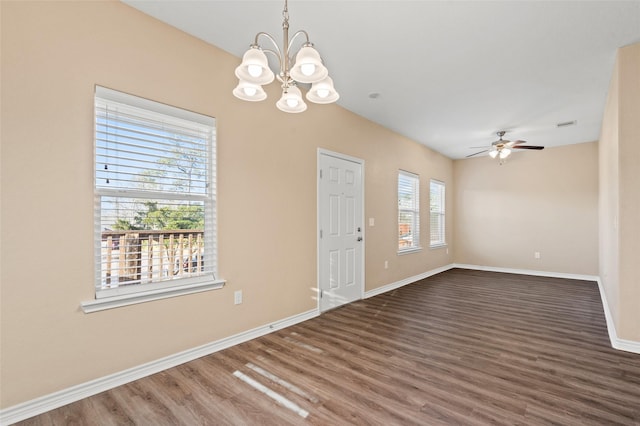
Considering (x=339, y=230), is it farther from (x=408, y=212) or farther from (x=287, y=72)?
(x=287, y=72)

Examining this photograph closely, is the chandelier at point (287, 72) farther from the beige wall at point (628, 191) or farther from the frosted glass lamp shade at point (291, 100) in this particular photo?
the beige wall at point (628, 191)

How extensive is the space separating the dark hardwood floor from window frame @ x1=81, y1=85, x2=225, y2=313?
61 centimetres

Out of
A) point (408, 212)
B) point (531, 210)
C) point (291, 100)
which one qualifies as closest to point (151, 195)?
point (291, 100)

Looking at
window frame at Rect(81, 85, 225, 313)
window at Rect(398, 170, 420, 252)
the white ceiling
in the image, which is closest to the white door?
the white ceiling

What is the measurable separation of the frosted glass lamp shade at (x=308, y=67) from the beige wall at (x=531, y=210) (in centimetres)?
557

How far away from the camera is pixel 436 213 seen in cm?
704

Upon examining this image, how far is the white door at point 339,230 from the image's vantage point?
3.99 m

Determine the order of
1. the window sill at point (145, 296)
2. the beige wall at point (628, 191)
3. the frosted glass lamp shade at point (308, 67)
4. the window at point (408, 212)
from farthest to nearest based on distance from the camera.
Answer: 1. the window at point (408, 212)
2. the beige wall at point (628, 191)
3. the window sill at point (145, 296)
4. the frosted glass lamp shade at point (308, 67)

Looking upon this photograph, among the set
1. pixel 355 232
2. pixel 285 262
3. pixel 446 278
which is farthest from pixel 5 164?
pixel 446 278

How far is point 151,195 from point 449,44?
284cm

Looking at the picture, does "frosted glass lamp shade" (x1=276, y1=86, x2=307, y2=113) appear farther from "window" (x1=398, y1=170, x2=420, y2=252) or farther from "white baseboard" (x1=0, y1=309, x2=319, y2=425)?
"window" (x1=398, y1=170, x2=420, y2=252)

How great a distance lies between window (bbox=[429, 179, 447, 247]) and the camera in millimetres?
6840

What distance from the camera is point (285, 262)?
348 centimetres

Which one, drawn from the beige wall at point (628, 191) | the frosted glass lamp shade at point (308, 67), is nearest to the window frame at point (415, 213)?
the beige wall at point (628, 191)
